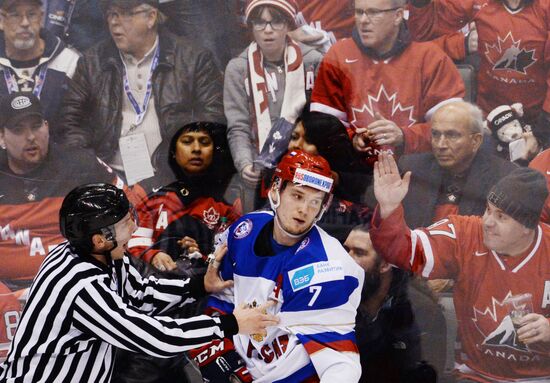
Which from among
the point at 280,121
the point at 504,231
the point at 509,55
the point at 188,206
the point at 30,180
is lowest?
the point at 504,231

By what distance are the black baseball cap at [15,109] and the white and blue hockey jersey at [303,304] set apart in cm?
110

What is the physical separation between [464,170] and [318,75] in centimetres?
74

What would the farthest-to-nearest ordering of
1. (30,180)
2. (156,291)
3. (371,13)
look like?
(30,180) → (371,13) → (156,291)

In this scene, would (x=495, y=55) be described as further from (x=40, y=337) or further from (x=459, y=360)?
(x=40, y=337)

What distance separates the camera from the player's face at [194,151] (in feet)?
10.6

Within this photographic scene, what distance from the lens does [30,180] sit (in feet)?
10.7

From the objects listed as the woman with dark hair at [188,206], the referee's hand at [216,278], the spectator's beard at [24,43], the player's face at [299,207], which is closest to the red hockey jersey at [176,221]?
the woman with dark hair at [188,206]

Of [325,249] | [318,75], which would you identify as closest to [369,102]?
[318,75]

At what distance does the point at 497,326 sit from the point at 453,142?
0.81 m

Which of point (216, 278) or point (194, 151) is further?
point (194, 151)

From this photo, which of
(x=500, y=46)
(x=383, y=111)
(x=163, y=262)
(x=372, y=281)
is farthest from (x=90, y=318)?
(x=500, y=46)

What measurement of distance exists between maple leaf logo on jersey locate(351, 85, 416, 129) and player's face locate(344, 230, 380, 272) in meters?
0.46

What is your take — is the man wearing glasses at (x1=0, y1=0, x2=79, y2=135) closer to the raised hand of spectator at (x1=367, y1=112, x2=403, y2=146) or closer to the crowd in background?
the crowd in background

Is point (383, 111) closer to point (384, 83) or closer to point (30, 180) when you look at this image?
point (384, 83)
